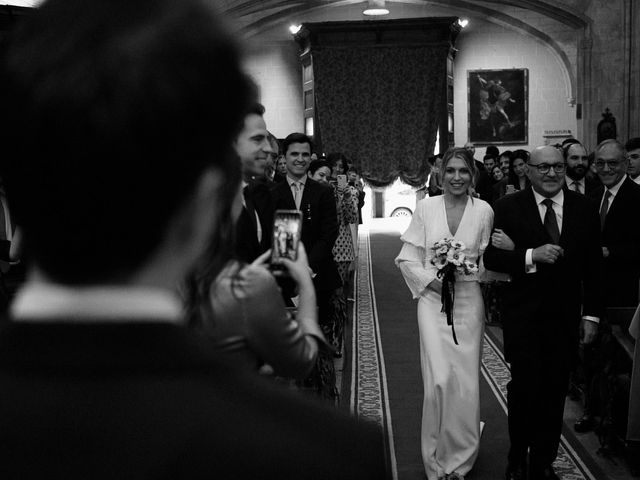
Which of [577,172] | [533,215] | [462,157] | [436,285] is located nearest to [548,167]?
[533,215]

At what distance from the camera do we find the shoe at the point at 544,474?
5125mm

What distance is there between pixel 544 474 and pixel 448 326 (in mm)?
993

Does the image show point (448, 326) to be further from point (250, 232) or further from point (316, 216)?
point (250, 232)

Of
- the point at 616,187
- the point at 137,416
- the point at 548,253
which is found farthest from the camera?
the point at 616,187

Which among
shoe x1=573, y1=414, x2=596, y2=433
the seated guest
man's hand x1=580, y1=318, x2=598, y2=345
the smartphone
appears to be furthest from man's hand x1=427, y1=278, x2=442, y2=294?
the seated guest

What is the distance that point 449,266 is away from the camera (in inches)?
214

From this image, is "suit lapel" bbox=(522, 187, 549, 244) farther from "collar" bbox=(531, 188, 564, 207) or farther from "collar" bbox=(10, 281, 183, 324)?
"collar" bbox=(10, 281, 183, 324)

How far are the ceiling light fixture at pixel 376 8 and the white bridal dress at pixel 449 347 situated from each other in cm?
1756

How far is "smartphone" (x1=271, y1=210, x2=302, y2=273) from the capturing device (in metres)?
2.35

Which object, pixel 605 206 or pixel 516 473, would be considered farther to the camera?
pixel 605 206

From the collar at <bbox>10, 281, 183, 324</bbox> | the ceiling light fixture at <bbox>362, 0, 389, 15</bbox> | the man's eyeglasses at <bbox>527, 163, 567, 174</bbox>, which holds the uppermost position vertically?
the ceiling light fixture at <bbox>362, 0, 389, 15</bbox>

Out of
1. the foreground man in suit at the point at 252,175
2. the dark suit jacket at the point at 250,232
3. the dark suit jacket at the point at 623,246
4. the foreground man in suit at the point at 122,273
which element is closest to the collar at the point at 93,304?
the foreground man in suit at the point at 122,273

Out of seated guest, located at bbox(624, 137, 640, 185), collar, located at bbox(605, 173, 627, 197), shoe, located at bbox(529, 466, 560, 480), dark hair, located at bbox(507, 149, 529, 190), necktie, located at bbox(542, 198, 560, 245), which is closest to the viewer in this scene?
shoe, located at bbox(529, 466, 560, 480)

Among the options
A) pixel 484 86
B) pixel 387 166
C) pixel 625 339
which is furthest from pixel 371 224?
pixel 625 339
